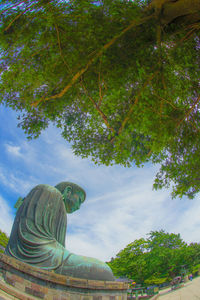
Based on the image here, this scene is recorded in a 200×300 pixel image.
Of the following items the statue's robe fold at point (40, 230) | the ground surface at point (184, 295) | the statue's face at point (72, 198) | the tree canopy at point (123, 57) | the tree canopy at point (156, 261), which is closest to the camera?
the tree canopy at point (123, 57)

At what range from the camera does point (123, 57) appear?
4.57 m

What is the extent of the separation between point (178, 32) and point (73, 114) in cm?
405

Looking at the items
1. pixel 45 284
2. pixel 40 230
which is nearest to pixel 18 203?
pixel 40 230

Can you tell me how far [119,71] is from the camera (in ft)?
15.2

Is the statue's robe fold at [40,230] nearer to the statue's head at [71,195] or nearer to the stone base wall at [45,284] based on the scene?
the stone base wall at [45,284]

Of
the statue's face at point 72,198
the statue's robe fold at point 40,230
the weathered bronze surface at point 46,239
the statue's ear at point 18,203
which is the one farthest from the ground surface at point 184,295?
the statue's ear at point 18,203

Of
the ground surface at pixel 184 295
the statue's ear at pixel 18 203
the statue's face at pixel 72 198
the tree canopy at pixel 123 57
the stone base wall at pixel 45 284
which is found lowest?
the ground surface at pixel 184 295

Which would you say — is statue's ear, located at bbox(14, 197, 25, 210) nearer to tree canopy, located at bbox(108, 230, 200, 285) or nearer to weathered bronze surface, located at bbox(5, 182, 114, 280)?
weathered bronze surface, located at bbox(5, 182, 114, 280)

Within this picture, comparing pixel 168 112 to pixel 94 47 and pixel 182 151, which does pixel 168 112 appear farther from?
pixel 94 47

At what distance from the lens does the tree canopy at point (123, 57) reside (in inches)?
165

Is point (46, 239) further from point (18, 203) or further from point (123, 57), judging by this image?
point (123, 57)

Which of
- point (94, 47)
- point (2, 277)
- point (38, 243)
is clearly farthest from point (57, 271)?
point (94, 47)

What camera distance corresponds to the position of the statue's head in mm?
8867

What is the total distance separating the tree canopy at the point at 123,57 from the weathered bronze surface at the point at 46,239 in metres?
3.20
